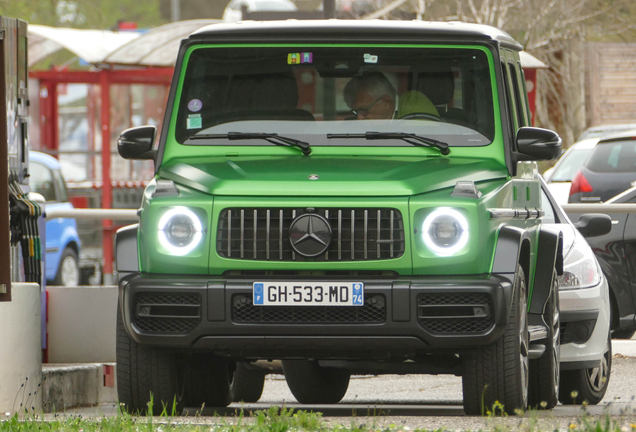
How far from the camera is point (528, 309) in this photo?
7.04 metres

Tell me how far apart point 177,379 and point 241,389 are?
1916mm

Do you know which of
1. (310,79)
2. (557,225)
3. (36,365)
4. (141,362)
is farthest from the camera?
(557,225)

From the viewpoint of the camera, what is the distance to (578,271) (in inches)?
337

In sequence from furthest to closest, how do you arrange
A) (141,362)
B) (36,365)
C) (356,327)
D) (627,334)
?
1. (627,334)
2. (36,365)
3. (141,362)
4. (356,327)

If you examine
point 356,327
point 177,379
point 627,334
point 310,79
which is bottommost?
point 627,334

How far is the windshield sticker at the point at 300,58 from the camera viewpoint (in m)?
7.14

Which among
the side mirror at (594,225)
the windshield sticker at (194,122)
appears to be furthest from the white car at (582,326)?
the windshield sticker at (194,122)

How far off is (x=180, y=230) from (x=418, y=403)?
152 inches

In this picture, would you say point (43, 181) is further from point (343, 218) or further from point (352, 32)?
point (343, 218)

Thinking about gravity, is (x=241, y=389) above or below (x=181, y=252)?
below

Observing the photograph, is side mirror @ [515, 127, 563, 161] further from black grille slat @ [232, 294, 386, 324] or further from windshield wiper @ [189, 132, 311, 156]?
black grille slat @ [232, 294, 386, 324]

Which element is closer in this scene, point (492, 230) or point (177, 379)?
point (492, 230)

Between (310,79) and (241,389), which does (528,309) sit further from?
(241,389)

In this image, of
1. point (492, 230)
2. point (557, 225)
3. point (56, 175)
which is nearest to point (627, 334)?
point (557, 225)
